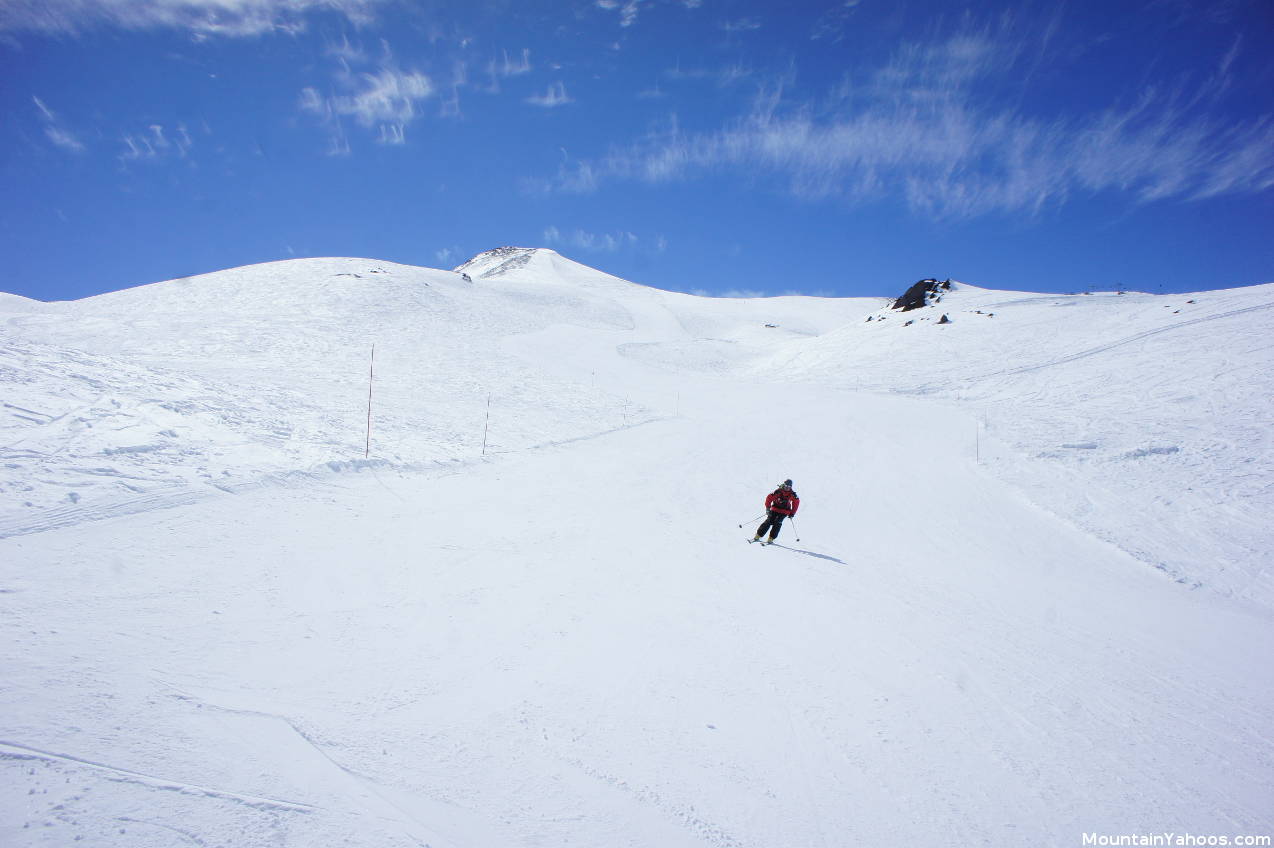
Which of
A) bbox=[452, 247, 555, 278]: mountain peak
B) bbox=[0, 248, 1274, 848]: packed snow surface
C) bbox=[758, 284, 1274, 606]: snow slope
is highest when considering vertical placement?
bbox=[452, 247, 555, 278]: mountain peak

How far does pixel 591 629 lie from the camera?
6.47 meters

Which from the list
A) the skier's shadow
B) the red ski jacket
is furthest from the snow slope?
the red ski jacket

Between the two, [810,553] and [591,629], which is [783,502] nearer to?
[810,553]

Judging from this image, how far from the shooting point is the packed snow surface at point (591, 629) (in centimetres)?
380

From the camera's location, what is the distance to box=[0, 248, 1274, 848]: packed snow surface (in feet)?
12.5

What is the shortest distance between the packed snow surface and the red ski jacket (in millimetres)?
1032

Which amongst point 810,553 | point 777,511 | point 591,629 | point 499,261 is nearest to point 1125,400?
point 810,553

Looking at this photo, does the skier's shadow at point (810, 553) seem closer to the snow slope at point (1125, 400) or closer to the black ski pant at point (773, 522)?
the black ski pant at point (773, 522)

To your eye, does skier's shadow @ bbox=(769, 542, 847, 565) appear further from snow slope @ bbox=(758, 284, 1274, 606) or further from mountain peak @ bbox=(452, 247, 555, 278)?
mountain peak @ bbox=(452, 247, 555, 278)

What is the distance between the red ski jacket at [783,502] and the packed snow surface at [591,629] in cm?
103

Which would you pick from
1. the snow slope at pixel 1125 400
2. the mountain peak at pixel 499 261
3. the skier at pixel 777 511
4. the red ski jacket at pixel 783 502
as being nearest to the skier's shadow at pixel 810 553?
the skier at pixel 777 511

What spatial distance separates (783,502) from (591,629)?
20.8 feet

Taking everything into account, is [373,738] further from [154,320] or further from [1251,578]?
[154,320]

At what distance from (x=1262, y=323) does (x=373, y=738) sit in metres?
41.7
